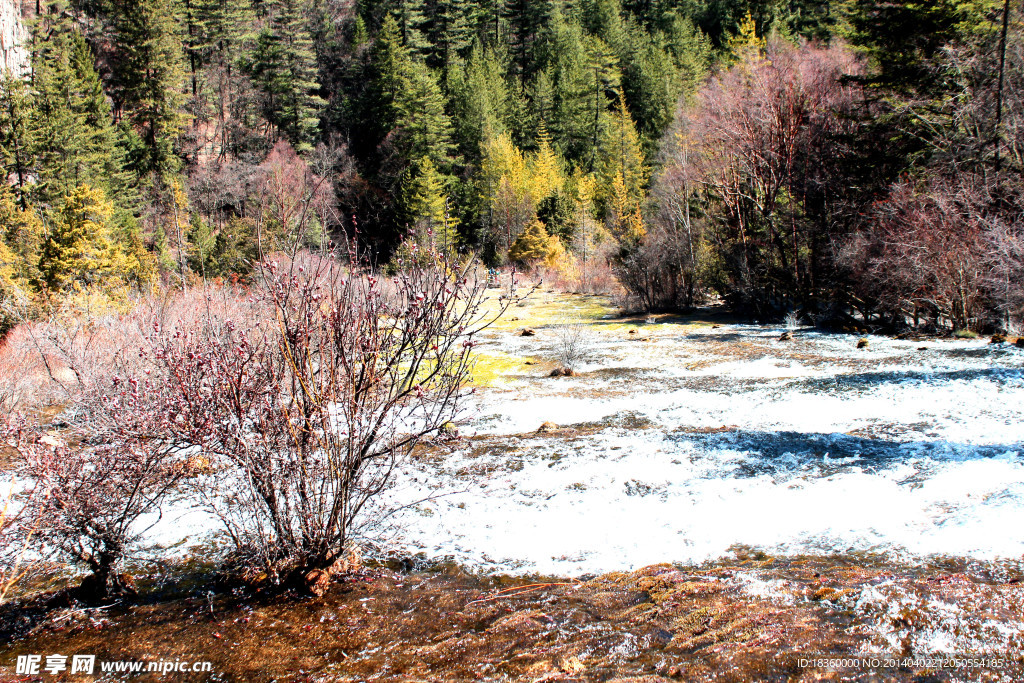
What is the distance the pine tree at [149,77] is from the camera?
40062 mm

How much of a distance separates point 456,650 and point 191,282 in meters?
20.2

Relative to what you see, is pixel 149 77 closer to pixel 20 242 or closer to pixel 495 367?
pixel 20 242

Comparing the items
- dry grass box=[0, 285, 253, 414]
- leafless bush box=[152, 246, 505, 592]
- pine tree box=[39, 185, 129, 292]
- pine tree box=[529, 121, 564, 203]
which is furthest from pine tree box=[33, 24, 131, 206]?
leafless bush box=[152, 246, 505, 592]

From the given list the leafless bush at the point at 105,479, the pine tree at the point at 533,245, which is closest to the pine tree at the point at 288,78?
the pine tree at the point at 533,245

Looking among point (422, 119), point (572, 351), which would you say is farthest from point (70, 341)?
point (422, 119)

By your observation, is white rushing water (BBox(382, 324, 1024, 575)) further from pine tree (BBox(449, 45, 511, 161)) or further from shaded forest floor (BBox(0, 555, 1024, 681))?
pine tree (BBox(449, 45, 511, 161))

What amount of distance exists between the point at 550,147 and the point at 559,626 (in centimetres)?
5670

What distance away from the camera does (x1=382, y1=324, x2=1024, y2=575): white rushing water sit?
484 cm

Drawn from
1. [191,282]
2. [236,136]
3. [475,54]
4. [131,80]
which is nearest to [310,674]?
[191,282]

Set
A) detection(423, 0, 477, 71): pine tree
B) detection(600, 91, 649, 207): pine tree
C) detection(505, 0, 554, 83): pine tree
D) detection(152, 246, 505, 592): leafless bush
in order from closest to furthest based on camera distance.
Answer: detection(152, 246, 505, 592): leafless bush < detection(600, 91, 649, 207): pine tree < detection(423, 0, 477, 71): pine tree < detection(505, 0, 554, 83): pine tree

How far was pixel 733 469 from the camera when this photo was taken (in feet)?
21.5

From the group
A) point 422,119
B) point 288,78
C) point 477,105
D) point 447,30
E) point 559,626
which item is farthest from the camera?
point 447,30

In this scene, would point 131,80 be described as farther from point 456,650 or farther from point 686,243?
point 456,650

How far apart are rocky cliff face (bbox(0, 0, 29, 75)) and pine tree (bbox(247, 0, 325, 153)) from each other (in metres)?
17.2
